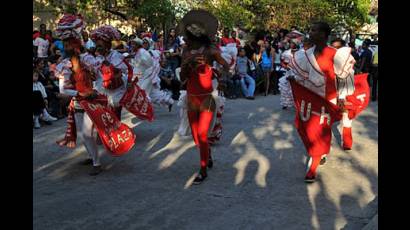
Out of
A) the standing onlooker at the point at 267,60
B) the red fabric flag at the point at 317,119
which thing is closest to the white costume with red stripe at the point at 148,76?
the red fabric flag at the point at 317,119

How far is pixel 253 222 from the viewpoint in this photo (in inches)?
189

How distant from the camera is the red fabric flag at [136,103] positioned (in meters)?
7.89

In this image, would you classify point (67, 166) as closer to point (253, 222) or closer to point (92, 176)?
point (92, 176)

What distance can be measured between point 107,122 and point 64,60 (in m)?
0.88

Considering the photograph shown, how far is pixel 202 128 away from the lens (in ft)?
20.5

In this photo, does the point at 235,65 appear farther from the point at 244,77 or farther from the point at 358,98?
the point at 358,98

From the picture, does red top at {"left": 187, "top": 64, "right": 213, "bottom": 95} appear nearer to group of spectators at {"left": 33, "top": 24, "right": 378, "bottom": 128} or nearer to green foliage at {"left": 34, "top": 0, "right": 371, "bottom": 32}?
group of spectators at {"left": 33, "top": 24, "right": 378, "bottom": 128}

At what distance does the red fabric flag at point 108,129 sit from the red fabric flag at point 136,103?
1162 mm

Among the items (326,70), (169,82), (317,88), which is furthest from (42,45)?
(326,70)

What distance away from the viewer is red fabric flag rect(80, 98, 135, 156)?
21.1 feet

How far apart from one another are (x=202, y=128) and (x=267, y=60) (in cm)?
1132

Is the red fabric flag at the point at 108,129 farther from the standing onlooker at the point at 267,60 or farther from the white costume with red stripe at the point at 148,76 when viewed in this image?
the standing onlooker at the point at 267,60
